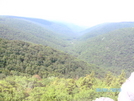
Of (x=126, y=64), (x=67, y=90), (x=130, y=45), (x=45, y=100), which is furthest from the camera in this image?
(x=130, y=45)

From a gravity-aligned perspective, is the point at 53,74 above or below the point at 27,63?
below

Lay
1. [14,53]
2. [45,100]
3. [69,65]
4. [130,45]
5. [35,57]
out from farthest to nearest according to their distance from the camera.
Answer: [130,45]
[69,65]
[35,57]
[14,53]
[45,100]

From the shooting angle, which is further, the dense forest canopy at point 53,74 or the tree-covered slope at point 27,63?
the tree-covered slope at point 27,63

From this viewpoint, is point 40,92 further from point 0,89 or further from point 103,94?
point 103,94

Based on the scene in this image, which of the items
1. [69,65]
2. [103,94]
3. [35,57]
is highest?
[103,94]

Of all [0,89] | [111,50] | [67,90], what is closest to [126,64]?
[111,50]

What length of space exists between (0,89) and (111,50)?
195668 mm

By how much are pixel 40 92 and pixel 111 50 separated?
192m

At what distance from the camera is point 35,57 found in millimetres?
82125

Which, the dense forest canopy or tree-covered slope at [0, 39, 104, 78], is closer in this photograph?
the dense forest canopy

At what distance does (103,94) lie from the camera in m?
23.4

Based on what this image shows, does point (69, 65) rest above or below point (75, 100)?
below

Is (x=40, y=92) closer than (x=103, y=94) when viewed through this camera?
No

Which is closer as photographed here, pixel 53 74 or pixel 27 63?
pixel 53 74
